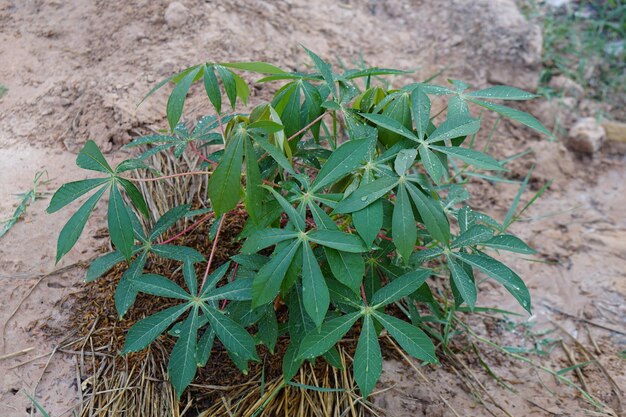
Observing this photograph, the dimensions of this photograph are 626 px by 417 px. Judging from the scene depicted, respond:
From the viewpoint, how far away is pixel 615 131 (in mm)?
2635

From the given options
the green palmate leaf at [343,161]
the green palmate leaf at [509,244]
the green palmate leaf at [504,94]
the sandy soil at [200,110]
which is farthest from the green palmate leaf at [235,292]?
the green palmate leaf at [504,94]

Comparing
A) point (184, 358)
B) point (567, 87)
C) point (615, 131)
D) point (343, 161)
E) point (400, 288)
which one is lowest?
point (615, 131)

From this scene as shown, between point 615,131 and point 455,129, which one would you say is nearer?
point 455,129

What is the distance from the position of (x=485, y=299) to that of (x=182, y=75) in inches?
48.4

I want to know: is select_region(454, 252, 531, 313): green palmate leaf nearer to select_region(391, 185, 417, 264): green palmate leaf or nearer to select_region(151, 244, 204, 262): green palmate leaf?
select_region(391, 185, 417, 264): green palmate leaf

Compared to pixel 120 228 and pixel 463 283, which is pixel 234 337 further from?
pixel 463 283

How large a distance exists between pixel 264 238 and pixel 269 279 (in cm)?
8

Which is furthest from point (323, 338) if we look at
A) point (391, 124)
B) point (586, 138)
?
point (586, 138)

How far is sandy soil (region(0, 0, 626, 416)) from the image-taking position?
1.43 meters

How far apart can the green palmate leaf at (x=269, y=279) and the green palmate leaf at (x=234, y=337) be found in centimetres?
12

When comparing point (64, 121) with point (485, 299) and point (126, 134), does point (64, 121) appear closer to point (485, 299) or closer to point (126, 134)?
point (126, 134)

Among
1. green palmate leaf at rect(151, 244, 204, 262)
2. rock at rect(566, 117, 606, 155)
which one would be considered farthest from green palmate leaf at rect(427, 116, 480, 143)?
rock at rect(566, 117, 606, 155)

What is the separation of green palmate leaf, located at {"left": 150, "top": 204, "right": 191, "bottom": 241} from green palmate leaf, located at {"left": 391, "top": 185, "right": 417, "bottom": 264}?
0.56m

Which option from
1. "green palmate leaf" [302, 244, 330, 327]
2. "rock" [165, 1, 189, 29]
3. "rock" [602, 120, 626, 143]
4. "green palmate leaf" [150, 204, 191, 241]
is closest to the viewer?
"green palmate leaf" [302, 244, 330, 327]
